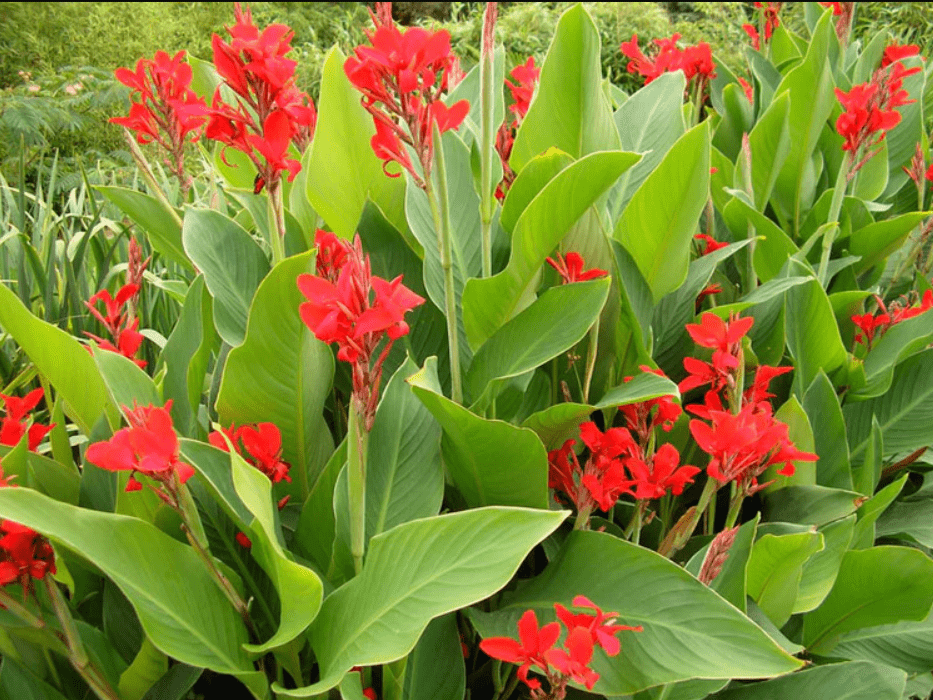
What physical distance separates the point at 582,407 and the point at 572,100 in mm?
525

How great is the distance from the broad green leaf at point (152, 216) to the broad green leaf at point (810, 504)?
1.03m

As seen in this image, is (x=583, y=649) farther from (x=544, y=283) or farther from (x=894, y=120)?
(x=894, y=120)

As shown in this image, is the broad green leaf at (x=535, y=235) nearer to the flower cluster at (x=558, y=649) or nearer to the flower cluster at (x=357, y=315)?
the flower cluster at (x=357, y=315)

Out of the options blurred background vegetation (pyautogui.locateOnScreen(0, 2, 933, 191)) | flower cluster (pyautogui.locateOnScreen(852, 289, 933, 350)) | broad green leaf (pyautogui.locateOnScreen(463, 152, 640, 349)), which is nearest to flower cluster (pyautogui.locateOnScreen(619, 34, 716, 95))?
flower cluster (pyautogui.locateOnScreen(852, 289, 933, 350))

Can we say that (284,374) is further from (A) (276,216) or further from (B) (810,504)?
(B) (810,504)

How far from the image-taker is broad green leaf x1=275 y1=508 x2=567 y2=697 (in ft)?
Result: 2.51

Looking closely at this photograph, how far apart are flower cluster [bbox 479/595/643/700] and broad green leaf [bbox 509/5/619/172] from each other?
75cm

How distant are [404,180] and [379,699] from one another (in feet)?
2.51

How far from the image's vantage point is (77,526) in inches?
30.4

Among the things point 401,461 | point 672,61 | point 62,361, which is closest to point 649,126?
point 672,61

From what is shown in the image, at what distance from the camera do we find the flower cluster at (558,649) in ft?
2.44

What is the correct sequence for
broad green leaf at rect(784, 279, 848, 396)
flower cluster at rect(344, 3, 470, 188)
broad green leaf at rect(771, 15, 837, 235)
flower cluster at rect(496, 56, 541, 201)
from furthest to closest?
1. broad green leaf at rect(771, 15, 837, 235)
2. flower cluster at rect(496, 56, 541, 201)
3. broad green leaf at rect(784, 279, 848, 396)
4. flower cluster at rect(344, 3, 470, 188)

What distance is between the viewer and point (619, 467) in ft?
3.25

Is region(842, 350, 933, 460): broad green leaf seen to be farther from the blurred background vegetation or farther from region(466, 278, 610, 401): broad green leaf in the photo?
the blurred background vegetation
